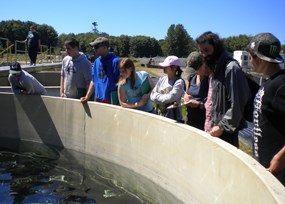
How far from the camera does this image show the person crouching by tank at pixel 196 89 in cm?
517

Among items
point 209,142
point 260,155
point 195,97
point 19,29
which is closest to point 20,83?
point 195,97

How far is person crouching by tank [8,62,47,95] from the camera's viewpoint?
28.3 ft

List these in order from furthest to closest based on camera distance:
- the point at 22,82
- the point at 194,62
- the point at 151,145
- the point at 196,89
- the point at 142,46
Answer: the point at 142,46
the point at 22,82
the point at 151,145
the point at 196,89
the point at 194,62

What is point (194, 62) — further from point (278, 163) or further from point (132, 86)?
point (278, 163)

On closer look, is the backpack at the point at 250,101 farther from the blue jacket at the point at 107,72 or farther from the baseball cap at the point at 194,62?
the blue jacket at the point at 107,72

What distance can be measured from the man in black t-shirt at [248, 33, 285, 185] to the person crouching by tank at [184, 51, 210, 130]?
168cm

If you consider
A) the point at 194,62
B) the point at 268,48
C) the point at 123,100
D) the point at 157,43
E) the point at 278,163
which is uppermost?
the point at 157,43

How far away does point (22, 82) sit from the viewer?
8.95 m

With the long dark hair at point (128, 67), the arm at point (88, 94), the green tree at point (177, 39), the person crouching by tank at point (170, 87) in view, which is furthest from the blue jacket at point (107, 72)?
the green tree at point (177, 39)

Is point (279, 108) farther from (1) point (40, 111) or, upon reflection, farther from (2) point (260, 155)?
(1) point (40, 111)

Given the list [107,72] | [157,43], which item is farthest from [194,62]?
[157,43]

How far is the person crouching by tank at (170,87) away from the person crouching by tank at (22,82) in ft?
12.2

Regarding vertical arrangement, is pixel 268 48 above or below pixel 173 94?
above

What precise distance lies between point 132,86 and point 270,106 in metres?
3.80
